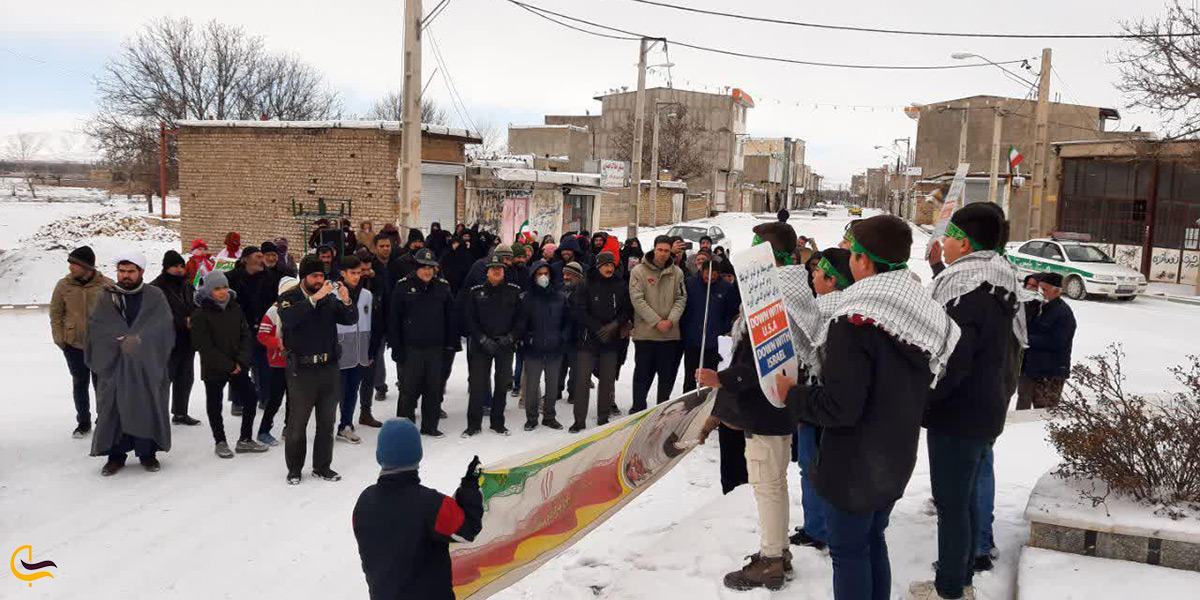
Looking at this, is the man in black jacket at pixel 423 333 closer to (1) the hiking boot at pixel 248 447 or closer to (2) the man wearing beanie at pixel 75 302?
(1) the hiking boot at pixel 248 447

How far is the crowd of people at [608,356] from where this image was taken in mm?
3488

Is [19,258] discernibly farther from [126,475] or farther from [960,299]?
[960,299]

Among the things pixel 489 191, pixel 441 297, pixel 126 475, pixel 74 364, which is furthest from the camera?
pixel 489 191

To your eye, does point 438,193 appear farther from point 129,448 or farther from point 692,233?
point 129,448

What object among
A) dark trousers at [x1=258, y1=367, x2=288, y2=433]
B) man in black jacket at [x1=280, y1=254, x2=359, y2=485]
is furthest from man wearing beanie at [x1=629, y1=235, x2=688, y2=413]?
dark trousers at [x1=258, y1=367, x2=288, y2=433]

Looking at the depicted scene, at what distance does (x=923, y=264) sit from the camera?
1254 inches

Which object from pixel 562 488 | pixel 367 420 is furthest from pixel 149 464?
pixel 562 488

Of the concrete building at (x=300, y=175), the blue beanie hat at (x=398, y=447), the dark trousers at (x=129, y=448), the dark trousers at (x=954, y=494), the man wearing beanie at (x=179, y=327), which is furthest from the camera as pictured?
the concrete building at (x=300, y=175)

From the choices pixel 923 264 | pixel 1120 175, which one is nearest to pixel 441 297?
pixel 923 264

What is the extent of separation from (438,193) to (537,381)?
14.0 m

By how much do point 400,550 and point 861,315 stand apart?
2020 mm

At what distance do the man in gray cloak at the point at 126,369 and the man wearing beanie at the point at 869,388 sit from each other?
5958 millimetres

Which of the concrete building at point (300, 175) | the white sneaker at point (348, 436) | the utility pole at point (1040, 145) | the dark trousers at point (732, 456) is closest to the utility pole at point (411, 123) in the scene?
the white sneaker at point (348, 436)

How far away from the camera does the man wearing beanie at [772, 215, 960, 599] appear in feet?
11.1
